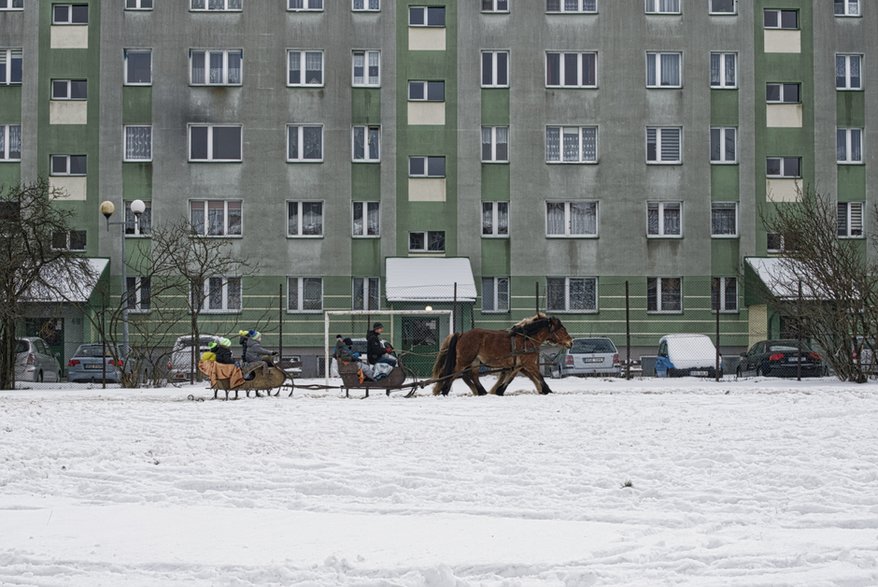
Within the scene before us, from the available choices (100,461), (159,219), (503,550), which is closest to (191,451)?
(100,461)

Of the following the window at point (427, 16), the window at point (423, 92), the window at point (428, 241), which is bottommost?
the window at point (428, 241)

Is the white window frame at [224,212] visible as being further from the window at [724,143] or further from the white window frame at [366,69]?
the window at [724,143]

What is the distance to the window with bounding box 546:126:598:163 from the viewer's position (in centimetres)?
4775

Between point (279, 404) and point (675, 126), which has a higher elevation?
point (675, 126)

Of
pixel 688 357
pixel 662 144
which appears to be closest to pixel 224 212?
pixel 662 144

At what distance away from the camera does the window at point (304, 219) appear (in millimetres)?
47406

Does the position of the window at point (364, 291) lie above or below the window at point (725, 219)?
below

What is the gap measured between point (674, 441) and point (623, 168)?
33530 millimetres

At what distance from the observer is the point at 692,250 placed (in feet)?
157

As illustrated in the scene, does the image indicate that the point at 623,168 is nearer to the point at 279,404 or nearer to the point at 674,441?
the point at 279,404

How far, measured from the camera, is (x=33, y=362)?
37.9 metres

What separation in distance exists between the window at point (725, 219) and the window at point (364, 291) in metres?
12.6

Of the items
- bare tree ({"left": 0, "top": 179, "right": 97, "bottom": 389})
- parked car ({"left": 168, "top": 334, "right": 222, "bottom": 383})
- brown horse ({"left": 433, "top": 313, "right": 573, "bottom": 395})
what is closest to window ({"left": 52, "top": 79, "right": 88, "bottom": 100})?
parked car ({"left": 168, "top": 334, "right": 222, "bottom": 383})

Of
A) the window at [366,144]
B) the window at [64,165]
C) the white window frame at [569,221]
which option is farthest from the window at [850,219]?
the window at [64,165]
